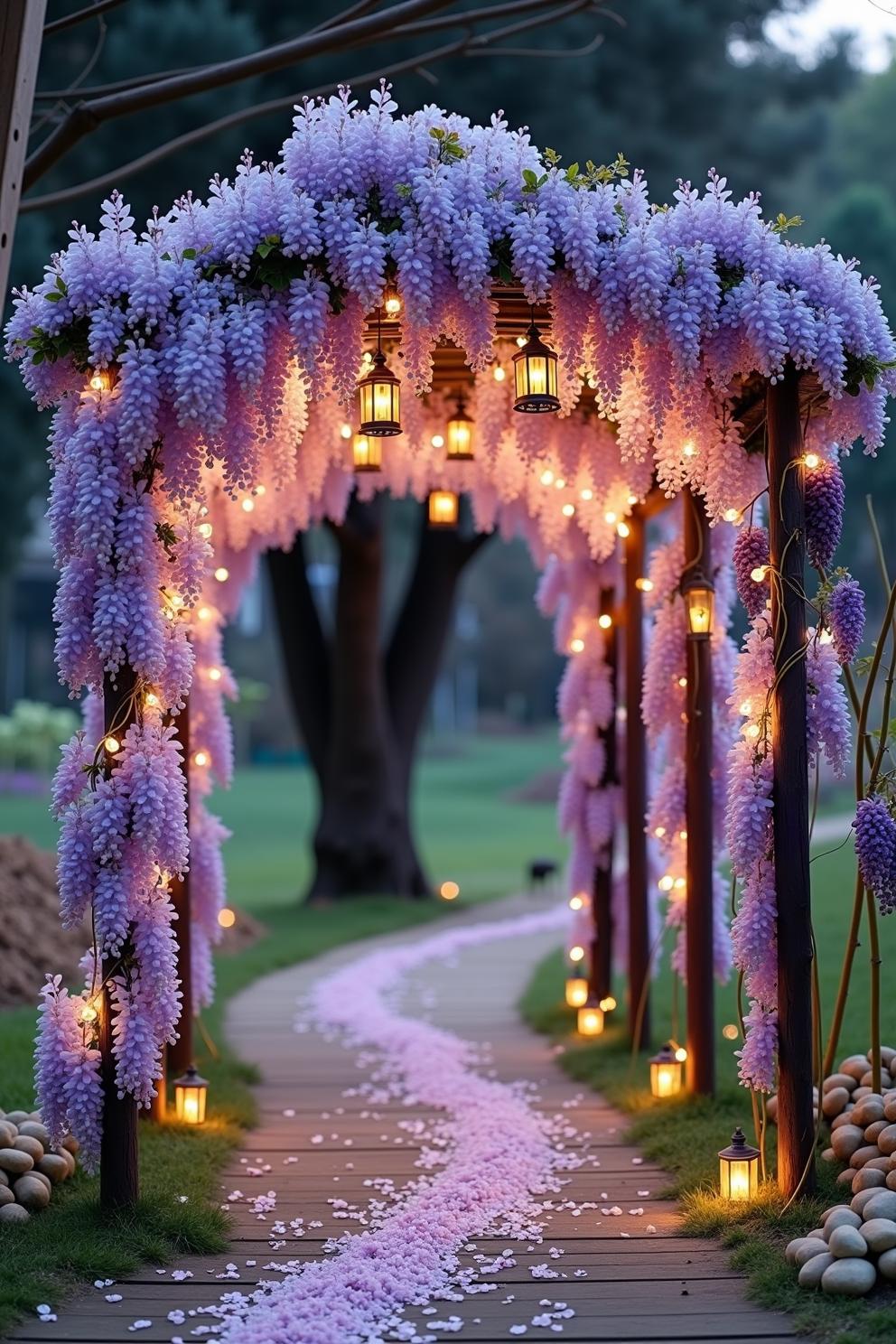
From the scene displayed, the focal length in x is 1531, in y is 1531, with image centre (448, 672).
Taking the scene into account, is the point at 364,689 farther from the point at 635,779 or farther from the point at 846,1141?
the point at 846,1141

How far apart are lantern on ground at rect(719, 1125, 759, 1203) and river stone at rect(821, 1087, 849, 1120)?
2.02 feet

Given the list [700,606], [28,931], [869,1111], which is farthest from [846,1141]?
[28,931]

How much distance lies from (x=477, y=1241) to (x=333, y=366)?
2558 millimetres

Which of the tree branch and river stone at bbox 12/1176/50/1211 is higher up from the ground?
the tree branch

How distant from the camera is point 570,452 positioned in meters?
6.15

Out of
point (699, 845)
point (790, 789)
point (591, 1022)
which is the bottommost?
point (591, 1022)

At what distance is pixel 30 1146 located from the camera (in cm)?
464

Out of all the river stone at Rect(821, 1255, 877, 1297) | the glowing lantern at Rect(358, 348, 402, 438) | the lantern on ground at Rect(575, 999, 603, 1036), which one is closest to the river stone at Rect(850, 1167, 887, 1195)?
the river stone at Rect(821, 1255, 877, 1297)

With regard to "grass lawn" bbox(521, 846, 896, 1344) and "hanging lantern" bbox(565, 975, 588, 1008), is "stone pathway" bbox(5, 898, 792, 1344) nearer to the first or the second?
"grass lawn" bbox(521, 846, 896, 1344)

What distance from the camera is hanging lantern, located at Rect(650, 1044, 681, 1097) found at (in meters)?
5.93

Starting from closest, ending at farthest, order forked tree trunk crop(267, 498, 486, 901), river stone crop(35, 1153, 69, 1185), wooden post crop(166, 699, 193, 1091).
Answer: river stone crop(35, 1153, 69, 1185) < wooden post crop(166, 699, 193, 1091) < forked tree trunk crop(267, 498, 486, 901)

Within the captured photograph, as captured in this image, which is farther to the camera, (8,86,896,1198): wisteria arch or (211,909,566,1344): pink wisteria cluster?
(8,86,896,1198): wisteria arch

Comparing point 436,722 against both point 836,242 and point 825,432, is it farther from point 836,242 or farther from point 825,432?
point 825,432

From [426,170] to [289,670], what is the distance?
9.30 m
